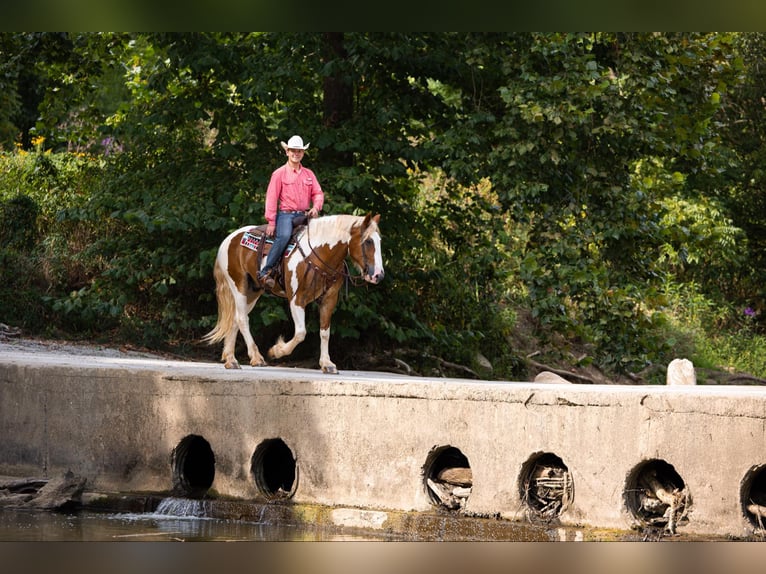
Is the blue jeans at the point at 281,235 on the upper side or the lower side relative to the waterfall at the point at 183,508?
upper

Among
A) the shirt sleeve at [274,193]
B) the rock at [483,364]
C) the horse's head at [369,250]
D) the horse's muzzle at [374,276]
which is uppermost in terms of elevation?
the shirt sleeve at [274,193]

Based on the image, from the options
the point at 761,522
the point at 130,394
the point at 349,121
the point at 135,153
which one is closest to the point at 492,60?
the point at 349,121

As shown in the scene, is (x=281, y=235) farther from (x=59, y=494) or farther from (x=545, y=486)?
(x=545, y=486)

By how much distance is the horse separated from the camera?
12.4m

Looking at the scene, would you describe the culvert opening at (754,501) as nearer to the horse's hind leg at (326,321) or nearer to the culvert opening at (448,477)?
the culvert opening at (448,477)

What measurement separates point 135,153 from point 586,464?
10590 mm

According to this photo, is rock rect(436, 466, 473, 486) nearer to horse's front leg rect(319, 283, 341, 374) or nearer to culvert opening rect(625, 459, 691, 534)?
culvert opening rect(625, 459, 691, 534)

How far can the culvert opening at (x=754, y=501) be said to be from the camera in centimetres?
893

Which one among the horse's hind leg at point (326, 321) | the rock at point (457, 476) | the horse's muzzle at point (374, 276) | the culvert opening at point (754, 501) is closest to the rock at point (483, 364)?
the horse's hind leg at point (326, 321)

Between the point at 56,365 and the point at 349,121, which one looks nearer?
the point at 56,365

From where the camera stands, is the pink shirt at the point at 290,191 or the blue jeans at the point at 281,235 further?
the blue jeans at the point at 281,235

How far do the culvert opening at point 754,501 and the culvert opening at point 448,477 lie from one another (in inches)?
90.3

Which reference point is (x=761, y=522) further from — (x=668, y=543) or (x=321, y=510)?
(x=321, y=510)

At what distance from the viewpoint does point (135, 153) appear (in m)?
18.3
